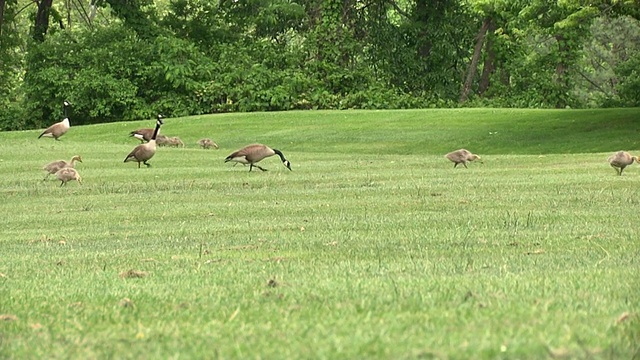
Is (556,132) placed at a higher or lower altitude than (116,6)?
lower

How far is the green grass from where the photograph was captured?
5570 millimetres

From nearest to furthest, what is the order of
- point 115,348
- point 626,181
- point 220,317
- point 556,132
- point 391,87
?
point 115,348 < point 220,317 < point 626,181 < point 556,132 < point 391,87

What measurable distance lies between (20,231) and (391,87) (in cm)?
Result: 4537

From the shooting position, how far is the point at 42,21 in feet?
200

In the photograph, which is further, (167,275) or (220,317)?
(167,275)

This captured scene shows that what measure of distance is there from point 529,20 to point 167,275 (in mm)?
31859

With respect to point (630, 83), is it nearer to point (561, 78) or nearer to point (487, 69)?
point (561, 78)

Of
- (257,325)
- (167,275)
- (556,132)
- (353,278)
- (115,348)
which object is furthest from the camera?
(556,132)

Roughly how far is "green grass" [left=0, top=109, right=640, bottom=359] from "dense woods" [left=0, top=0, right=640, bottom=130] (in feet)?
76.1

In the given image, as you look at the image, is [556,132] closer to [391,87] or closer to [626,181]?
[626,181]

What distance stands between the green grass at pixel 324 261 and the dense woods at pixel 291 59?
23.2m

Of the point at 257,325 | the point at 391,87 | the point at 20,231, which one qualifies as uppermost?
the point at 257,325

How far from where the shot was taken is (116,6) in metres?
60.2

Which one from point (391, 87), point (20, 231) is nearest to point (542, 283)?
point (20, 231)
